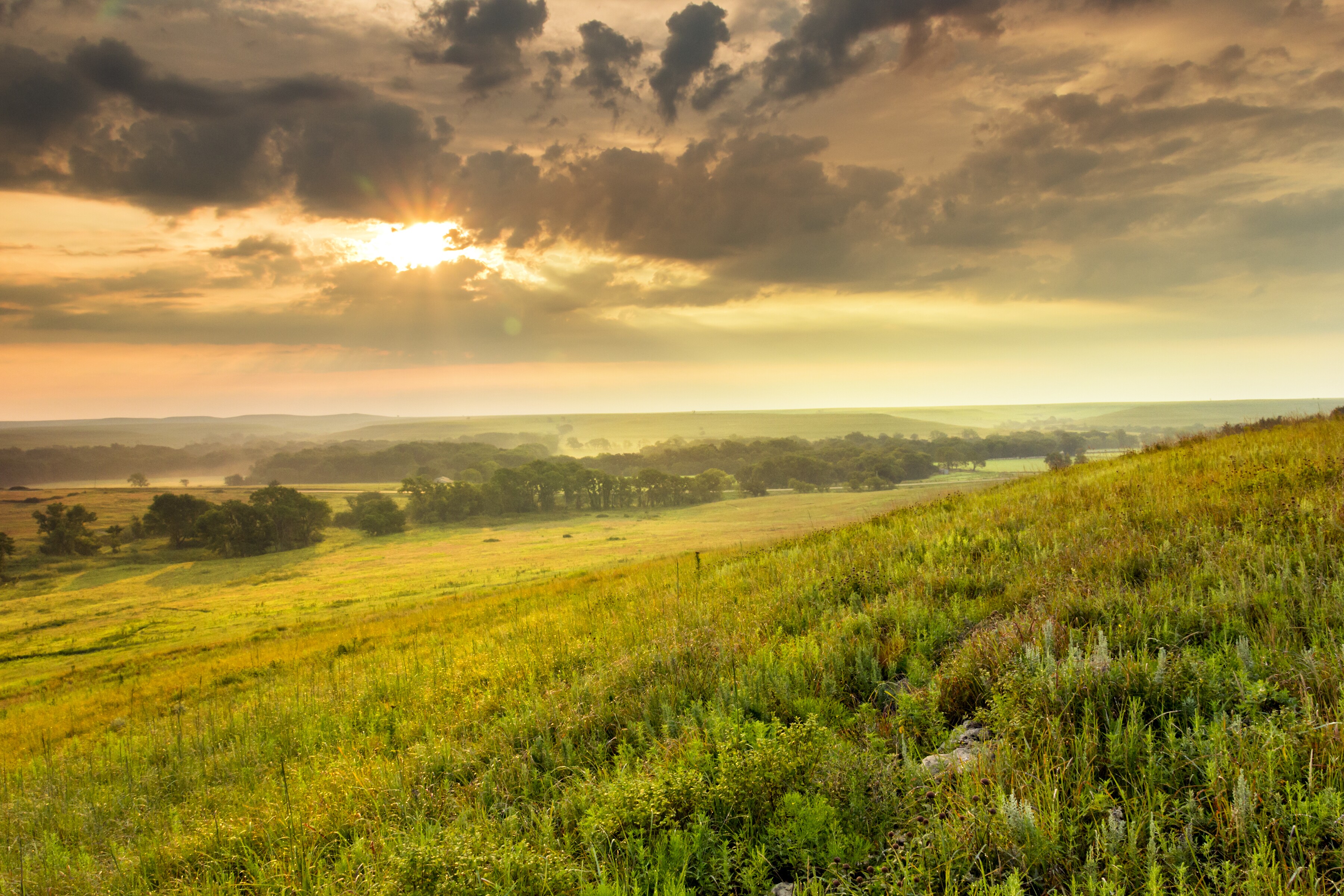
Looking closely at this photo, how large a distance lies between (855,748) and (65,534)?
8927 inches

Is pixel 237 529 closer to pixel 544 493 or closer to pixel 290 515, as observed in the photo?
pixel 290 515

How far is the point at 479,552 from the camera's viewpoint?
361 ft

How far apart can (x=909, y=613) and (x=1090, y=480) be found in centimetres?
808

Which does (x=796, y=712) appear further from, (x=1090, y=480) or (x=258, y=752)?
(x=1090, y=480)

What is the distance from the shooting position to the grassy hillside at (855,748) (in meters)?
2.66

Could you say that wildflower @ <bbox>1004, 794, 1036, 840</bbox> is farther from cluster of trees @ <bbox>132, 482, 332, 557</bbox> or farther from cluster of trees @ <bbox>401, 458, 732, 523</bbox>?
cluster of trees @ <bbox>132, 482, 332, 557</bbox>

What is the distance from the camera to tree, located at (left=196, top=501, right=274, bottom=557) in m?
143

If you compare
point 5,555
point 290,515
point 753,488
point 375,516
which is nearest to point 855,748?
point 290,515

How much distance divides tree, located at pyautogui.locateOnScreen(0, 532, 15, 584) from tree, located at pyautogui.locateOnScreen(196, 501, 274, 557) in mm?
45416

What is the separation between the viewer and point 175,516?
499ft

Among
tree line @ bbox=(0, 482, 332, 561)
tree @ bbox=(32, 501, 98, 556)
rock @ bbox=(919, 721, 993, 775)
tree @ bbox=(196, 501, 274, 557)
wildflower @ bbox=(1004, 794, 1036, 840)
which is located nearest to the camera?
wildflower @ bbox=(1004, 794, 1036, 840)

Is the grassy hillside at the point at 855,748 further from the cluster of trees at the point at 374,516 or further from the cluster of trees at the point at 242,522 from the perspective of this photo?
the cluster of trees at the point at 242,522

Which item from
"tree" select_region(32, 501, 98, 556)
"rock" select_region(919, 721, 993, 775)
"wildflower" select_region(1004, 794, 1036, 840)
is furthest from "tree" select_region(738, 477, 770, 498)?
"tree" select_region(32, 501, 98, 556)

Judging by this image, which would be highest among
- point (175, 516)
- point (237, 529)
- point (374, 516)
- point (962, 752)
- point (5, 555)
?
point (962, 752)
